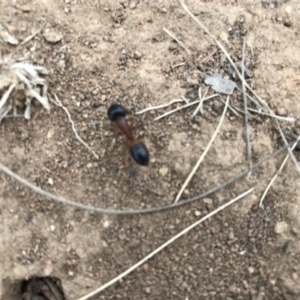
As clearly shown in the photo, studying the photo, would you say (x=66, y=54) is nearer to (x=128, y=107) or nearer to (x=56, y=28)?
(x=56, y=28)

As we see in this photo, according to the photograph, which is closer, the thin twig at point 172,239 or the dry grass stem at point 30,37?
the thin twig at point 172,239

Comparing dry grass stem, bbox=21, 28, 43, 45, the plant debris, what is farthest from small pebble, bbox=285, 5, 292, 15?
dry grass stem, bbox=21, 28, 43, 45

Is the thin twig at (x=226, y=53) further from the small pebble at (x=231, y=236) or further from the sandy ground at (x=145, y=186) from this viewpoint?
the small pebble at (x=231, y=236)

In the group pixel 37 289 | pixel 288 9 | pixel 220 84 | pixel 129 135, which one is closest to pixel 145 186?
pixel 129 135

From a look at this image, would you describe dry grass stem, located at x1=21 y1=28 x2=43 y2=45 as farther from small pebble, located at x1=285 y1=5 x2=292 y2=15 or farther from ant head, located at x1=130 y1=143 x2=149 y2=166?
small pebble, located at x1=285 y1=5 x2=292 y2=15

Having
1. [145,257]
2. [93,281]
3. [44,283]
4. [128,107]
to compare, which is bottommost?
[44,283]

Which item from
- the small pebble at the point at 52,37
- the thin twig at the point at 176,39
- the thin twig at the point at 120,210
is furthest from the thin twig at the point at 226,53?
the small pebble at the point at 52,37

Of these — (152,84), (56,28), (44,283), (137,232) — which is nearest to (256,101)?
(152,84)
